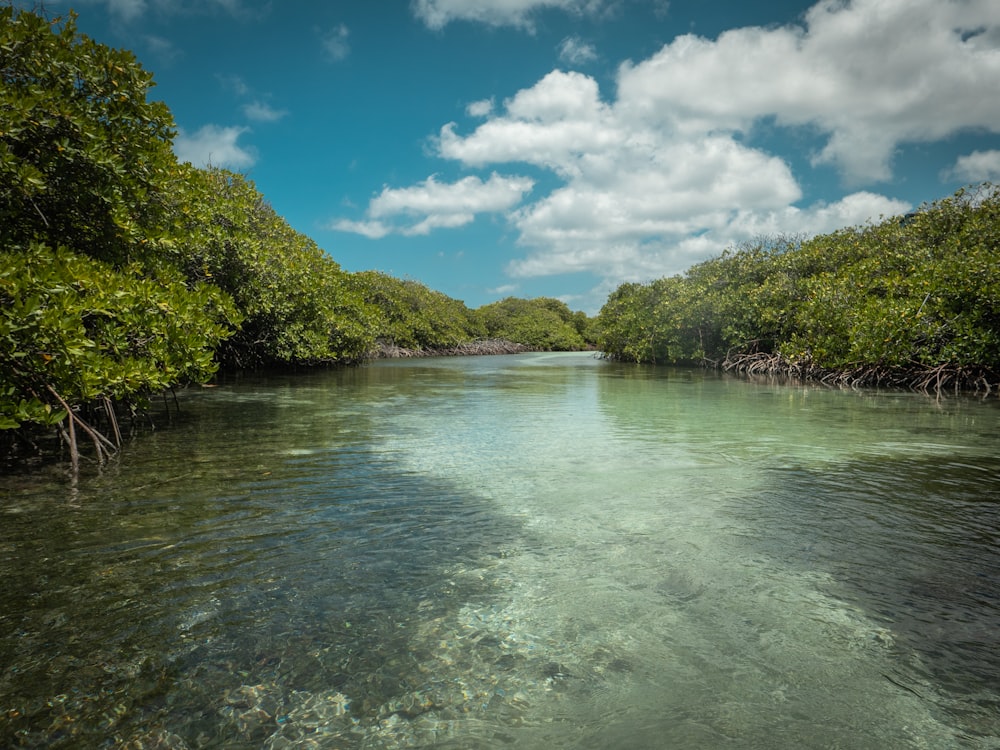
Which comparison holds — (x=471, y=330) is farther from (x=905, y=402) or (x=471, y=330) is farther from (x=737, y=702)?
(x=737, y=702)

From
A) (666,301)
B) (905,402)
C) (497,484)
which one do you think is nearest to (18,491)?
(497,484)

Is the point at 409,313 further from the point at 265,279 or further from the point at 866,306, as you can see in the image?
the point at 866,306

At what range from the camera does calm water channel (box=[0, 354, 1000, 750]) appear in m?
2.04

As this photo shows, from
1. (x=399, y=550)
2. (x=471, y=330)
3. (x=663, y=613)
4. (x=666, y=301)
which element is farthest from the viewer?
(x=471, y=330)

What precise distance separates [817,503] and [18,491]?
21.6 feet

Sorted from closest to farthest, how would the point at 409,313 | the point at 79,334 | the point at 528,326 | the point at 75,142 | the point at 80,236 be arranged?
1. the point at 79,334
2. the point at 75,142
3. the point at 80,236
4. the point at 409,313
5. the point at 528,326

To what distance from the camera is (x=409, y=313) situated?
142 feet

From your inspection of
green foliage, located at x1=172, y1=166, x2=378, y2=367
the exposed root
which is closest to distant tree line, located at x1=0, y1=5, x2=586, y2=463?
green foliage, located at x1=172, y1=166, x2=378, y2=367

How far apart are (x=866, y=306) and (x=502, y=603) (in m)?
16.3

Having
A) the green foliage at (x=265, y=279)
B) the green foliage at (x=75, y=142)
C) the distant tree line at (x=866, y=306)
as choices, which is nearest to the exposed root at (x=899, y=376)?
the distant tree line at (x=866, y=306)

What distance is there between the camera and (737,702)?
83.8 inches

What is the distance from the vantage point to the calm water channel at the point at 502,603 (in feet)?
6.68

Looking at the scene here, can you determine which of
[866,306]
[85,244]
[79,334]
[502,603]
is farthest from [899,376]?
[85,244]

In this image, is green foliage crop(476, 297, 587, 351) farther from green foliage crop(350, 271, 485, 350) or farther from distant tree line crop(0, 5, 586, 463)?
distant tree line crop(0, 5, 586, 463)
